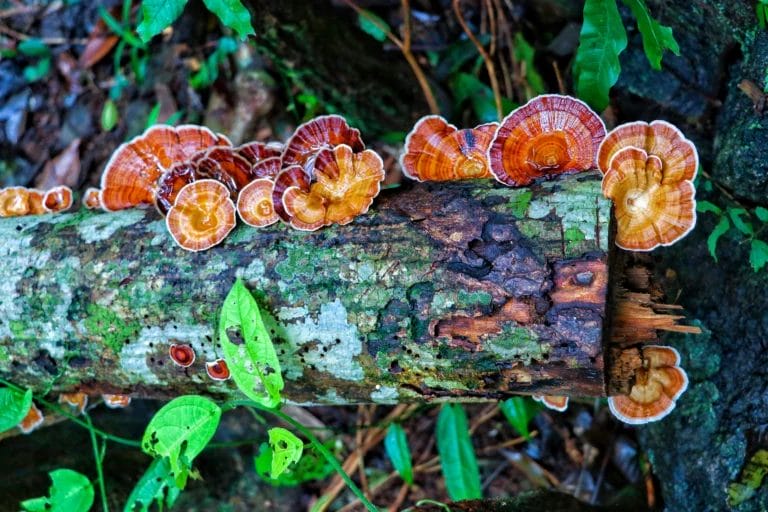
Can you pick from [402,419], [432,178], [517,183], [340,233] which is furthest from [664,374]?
[402,419]

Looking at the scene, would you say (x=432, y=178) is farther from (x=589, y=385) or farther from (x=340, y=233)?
(x=589, y=385)

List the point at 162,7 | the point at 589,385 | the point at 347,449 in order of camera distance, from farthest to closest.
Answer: the point at 347,449, the point at 162,7, the point at 589,385

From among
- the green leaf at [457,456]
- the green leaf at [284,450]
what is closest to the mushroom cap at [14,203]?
the green leaf at [284,450]

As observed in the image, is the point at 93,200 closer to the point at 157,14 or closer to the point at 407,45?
the point at 157,14

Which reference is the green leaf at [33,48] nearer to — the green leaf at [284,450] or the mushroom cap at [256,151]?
the mushroom cap at [256,151]

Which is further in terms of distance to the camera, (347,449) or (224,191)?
(347,449)

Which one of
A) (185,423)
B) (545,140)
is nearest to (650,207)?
(545,140)
